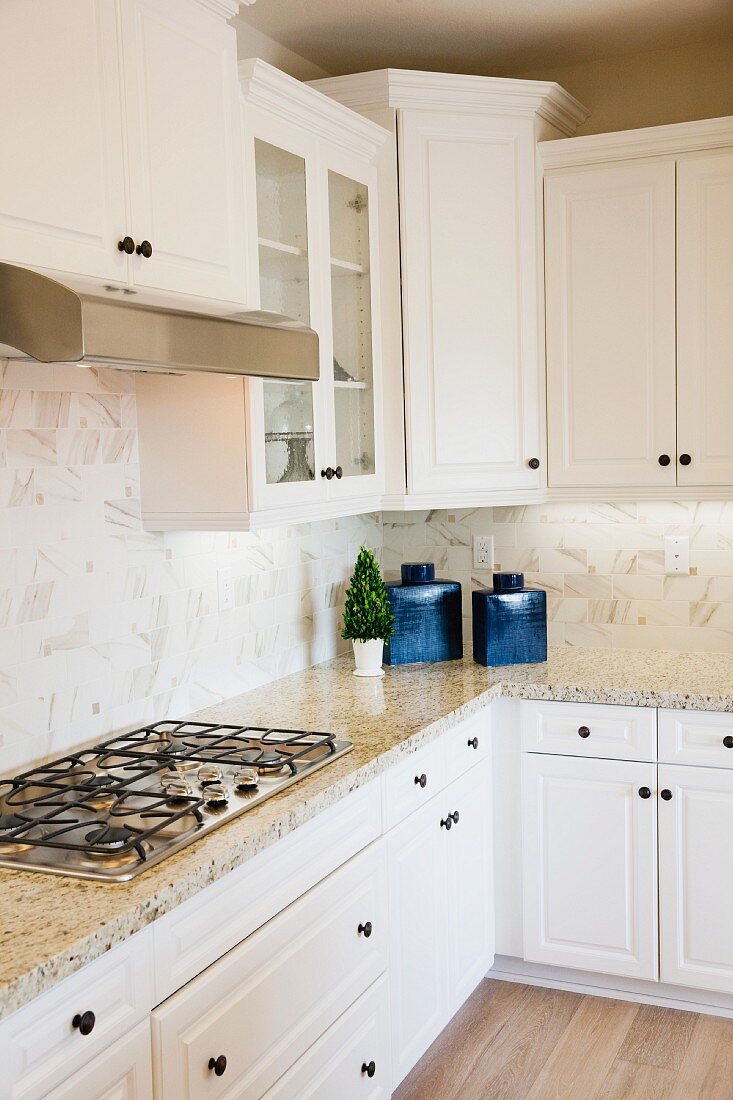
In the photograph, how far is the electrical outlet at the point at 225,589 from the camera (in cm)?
273

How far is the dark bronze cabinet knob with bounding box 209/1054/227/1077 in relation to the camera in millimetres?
1702

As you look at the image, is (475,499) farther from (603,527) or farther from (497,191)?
(497,191)

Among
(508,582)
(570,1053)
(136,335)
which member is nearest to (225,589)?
(508,582)

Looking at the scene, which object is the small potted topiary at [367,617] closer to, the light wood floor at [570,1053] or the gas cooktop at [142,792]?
the gas cooktop at [142,792]

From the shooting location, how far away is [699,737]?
274 cm

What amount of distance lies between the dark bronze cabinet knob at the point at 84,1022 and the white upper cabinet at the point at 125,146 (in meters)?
1.09

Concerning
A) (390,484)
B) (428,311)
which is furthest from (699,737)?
(428,311)

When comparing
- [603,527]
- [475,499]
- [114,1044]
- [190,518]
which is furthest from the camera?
[603,527]

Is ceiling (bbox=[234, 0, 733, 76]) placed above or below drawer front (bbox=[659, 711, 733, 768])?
above

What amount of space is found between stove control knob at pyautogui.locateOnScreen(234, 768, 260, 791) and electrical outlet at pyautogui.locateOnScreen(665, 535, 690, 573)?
1727mm

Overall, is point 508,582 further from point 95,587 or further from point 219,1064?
point 219,1064

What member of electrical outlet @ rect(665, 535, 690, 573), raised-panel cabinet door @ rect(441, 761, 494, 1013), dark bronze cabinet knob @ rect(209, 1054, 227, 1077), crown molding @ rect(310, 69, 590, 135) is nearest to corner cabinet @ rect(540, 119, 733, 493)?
crown molding @ rect(310, 69, 590, 135)

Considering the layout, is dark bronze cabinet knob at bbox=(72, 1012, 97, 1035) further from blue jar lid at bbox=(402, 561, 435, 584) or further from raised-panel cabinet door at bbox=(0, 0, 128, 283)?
blue jar lid at bbox=(402, 561, 435, 584)

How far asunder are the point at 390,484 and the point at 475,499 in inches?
10.4
